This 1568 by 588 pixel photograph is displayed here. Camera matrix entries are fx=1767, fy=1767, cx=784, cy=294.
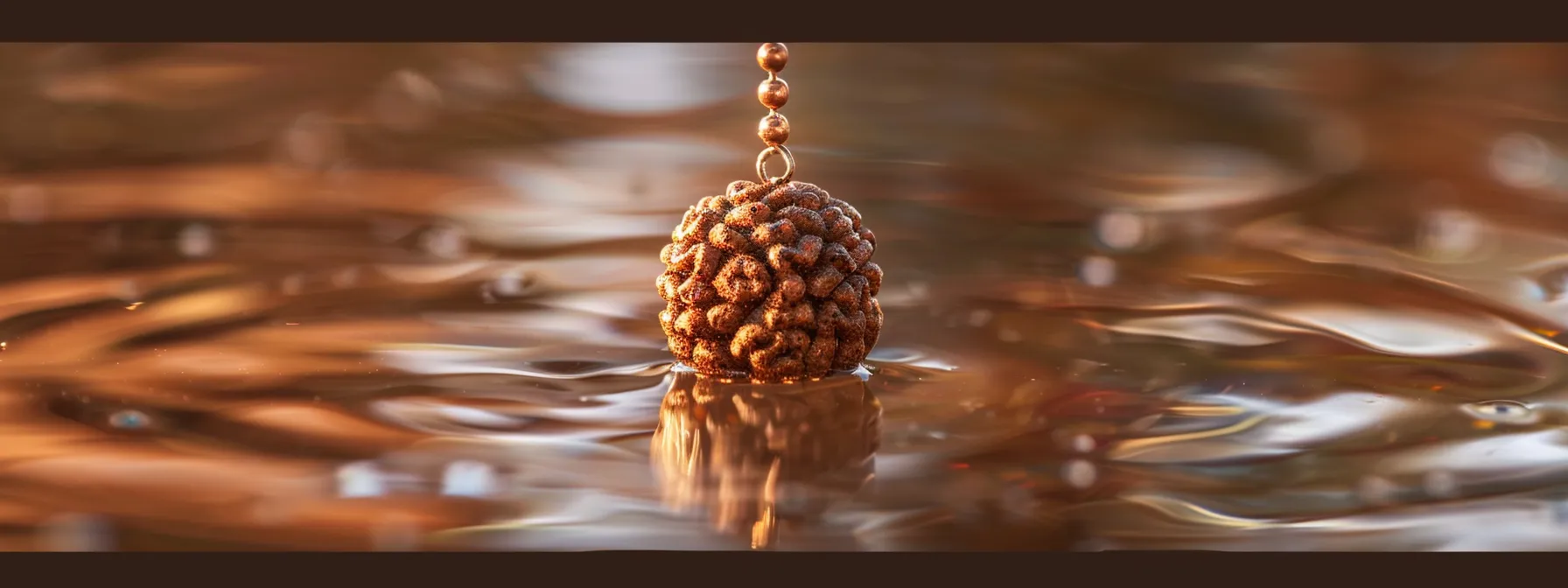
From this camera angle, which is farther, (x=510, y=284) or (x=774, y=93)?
(x=510, y=284)

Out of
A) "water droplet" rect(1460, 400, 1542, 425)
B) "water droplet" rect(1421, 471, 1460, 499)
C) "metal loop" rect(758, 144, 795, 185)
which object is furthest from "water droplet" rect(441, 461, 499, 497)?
"water droplet" rect(1460, 400, 1542, 425)

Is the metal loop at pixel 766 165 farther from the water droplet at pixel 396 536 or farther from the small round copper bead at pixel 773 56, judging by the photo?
the water droplet at pixel 396 536

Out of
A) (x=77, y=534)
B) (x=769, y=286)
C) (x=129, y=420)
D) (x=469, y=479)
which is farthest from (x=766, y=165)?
(x=77, y=534)

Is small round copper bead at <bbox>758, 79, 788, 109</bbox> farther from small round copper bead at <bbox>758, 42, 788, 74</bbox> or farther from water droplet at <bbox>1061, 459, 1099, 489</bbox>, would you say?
water droplet at <bbox>1061, 459, 1099, 489</bbox>

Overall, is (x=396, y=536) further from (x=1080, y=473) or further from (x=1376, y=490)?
(x=1376, y=490)

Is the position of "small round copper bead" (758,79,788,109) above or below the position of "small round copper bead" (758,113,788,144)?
above

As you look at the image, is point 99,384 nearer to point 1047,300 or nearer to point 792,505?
point 792,505

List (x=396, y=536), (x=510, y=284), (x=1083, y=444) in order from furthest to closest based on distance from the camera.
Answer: (x=510, y=284) → (x=1083, y=444) → (x=396, y=536)
